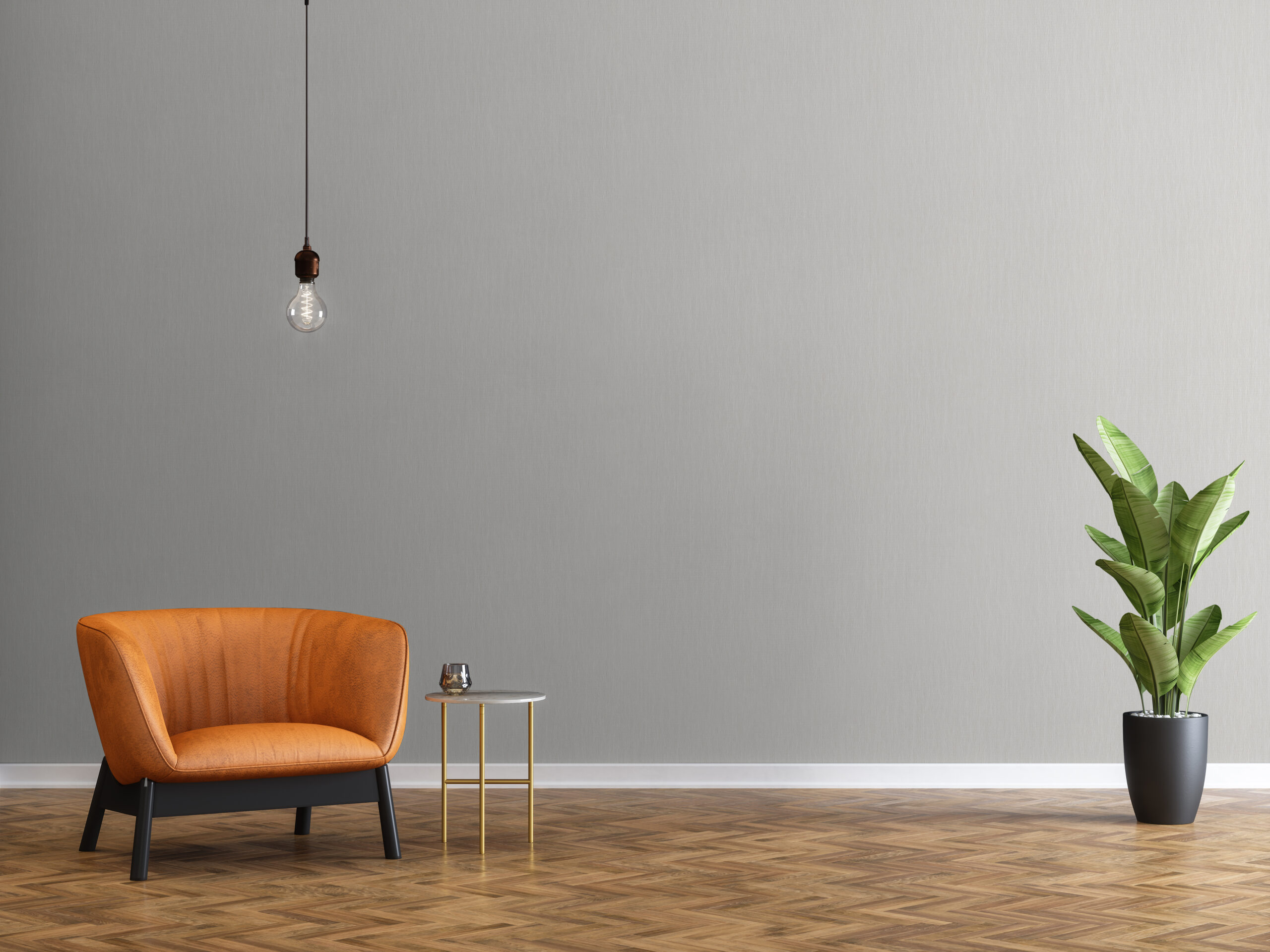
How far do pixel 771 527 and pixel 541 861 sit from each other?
1.97 metres

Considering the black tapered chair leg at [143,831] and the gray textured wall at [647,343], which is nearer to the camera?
the black tapered chair leg at [143,831]

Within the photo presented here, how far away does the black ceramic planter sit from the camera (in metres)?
4.64

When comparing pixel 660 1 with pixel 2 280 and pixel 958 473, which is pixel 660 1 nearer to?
pixel 958 473

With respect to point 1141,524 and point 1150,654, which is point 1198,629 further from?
point 1141,524

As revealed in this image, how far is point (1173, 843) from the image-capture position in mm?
4328

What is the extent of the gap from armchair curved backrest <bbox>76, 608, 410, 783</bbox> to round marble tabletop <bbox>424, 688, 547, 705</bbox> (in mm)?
119

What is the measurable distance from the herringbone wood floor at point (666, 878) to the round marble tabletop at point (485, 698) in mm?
454

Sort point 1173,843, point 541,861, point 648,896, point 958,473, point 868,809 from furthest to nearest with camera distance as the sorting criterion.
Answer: point 958,473 < point 868,809 < point 1173,843 < point 541,861 < point 648,896

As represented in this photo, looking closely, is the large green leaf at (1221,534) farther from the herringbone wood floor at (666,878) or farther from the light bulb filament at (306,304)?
the light bulb filament at (306,304)

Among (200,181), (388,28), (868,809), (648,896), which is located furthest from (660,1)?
(648,896)

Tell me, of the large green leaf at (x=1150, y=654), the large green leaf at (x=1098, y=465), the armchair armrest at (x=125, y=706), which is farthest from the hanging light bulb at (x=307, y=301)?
the large green leaf at (x=1150, y=654)

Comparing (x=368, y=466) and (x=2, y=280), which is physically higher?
(x=2, y=280)

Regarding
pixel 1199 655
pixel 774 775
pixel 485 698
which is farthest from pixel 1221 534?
pixel 485 698

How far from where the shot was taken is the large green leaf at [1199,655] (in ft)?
15.4
